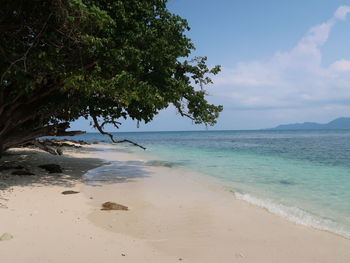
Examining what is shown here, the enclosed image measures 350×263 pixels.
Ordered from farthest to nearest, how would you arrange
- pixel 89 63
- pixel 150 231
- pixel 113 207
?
pixel 89 63 < pixel 113 207 < pixel 150 231

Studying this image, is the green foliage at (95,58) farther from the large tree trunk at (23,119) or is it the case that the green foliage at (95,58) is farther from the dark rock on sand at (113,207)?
the dark rock on sand at (113,207)

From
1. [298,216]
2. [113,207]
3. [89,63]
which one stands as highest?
[89,63]

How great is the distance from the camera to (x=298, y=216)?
852 cm

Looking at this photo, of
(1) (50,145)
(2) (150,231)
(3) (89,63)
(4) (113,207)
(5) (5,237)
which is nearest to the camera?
(5) (5,237)

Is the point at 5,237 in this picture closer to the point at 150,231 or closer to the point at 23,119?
the point at 150,231

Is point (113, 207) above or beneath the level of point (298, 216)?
above

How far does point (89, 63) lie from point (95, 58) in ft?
1.03

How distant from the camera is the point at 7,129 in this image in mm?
13430

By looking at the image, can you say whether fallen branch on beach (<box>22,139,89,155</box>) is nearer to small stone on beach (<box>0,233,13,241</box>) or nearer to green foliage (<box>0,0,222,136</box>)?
green foliage (<box>0,0,222,136</box>)

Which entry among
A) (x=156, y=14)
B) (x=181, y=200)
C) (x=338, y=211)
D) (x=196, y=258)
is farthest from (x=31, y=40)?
(x=338, y=211)

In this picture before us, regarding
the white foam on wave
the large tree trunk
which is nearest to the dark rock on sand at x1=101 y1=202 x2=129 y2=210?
the white foam on wave

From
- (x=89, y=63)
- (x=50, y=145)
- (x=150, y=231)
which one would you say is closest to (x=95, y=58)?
(x=89, y=63)

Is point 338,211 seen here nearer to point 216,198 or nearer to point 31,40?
point 216,198

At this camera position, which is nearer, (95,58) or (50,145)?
(95,58)
